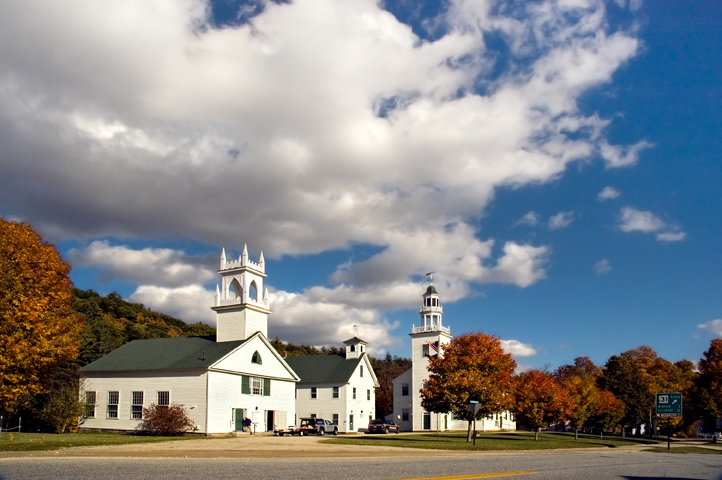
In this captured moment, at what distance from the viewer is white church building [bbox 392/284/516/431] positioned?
72.8 meters

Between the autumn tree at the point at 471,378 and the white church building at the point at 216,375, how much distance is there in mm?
14668

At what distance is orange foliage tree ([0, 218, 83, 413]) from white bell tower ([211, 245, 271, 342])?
15.5 m

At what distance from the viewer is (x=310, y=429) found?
51.7 m

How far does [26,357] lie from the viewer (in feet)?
109

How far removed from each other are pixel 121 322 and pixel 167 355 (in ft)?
194

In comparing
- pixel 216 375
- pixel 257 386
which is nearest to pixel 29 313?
pixel 216 375

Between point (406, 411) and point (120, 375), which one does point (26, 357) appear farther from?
point (406, 411)

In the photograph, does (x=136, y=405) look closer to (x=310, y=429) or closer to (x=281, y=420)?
(x=281, y=420)

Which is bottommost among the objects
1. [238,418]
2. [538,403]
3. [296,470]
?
[238,418]

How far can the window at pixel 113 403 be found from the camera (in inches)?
1887

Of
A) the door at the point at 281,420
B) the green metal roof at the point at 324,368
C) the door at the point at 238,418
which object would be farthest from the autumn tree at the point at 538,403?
the door at the point at 238,418

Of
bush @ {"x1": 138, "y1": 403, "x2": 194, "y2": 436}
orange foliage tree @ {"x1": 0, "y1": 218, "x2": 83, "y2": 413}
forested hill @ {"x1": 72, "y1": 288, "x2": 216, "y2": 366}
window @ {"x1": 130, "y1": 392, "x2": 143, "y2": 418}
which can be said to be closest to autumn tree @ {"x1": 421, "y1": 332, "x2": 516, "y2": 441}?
bush @ {"x1": 138, "y1": 403, "x2": 194, "y2": 436}

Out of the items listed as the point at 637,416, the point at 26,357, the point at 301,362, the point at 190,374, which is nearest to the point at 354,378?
the point at 301,362

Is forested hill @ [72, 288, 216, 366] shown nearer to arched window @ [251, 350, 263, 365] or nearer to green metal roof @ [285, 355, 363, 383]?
green metal roof @ [285, 355, 363, 383]
